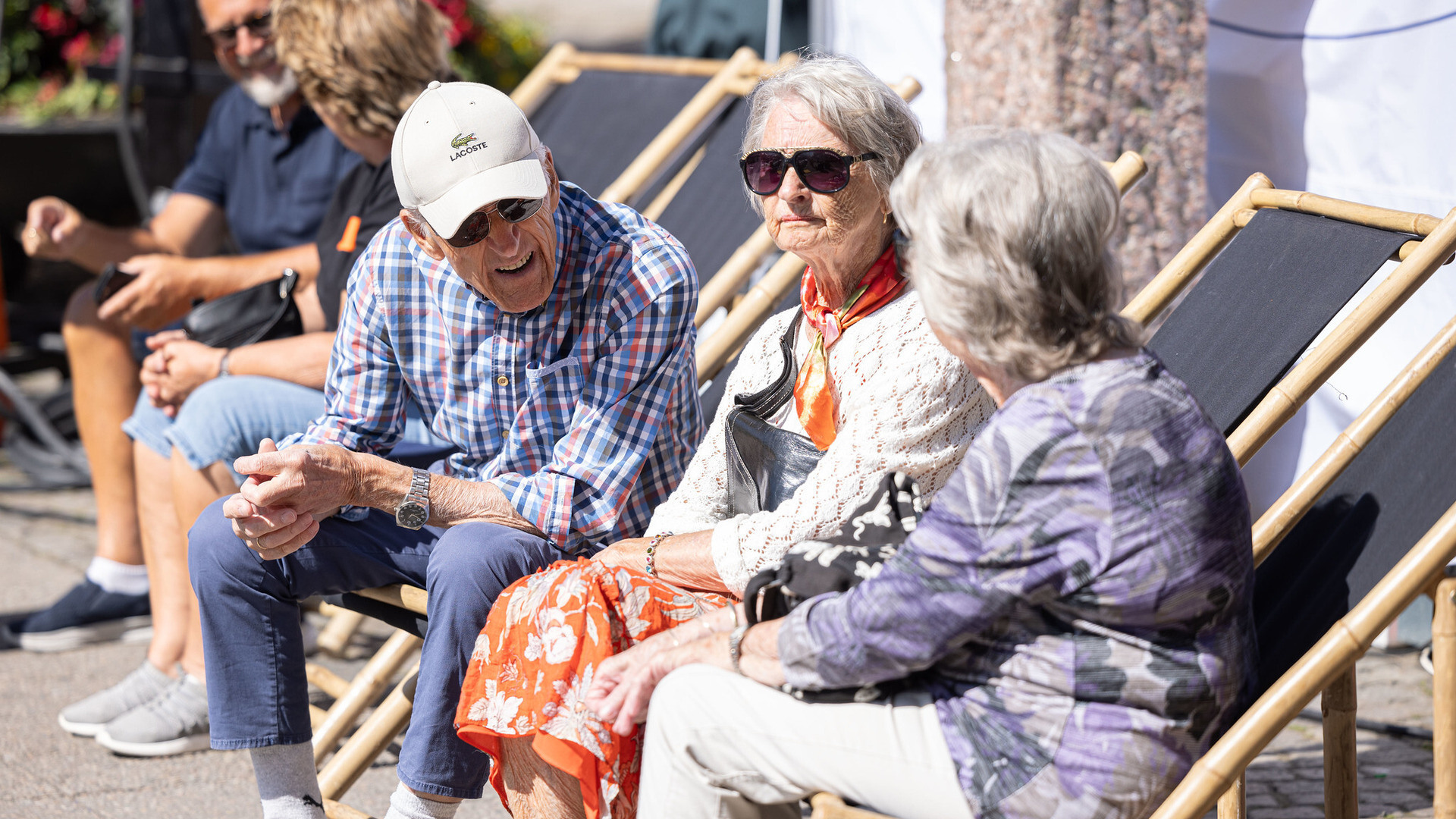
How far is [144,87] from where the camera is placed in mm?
5824

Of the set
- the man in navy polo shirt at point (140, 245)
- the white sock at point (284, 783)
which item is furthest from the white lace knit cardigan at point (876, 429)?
the man in navy polo shirt at point (140, 245)

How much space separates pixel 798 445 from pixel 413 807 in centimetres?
91

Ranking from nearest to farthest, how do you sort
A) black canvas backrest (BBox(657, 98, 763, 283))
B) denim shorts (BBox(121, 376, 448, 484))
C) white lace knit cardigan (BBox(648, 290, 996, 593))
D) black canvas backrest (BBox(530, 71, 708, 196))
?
1. white lace knit cardigan (BBox(648, 290, 996, 593))
2. denim shorts (BBox(121, 376, 448, 484))
3. black canvas backrest (BBox(657, 98, 763, 283))
4. black canvas backrest (BBox(530, 71, 708, 196))

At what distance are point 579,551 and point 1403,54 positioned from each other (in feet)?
8.36

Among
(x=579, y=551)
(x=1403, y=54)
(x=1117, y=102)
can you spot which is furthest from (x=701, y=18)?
(x=579, y=551)

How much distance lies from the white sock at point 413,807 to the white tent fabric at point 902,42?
3.03 m

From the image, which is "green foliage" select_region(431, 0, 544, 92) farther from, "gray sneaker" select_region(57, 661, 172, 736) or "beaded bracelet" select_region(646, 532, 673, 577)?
"beaded bracelet" select_region(646, 532, 673, 577)

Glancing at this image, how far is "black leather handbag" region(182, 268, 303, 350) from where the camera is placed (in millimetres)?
3381

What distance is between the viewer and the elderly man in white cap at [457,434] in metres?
2.34

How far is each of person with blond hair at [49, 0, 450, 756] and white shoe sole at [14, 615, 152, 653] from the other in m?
0.50

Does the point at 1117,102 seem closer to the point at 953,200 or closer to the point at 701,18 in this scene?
the point at 953,200

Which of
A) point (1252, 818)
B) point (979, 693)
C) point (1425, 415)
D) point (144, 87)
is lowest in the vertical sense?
point (1252, 818)

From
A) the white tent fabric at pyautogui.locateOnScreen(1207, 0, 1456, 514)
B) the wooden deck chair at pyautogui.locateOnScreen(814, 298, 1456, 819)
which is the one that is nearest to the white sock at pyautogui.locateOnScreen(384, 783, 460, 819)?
the wooden deck chair at pyautogui.locateOnScreen(814, 298, 1456, 819)

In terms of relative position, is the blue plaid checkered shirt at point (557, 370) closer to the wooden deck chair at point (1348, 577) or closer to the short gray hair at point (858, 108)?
the short gray hair at point (858, 108)
